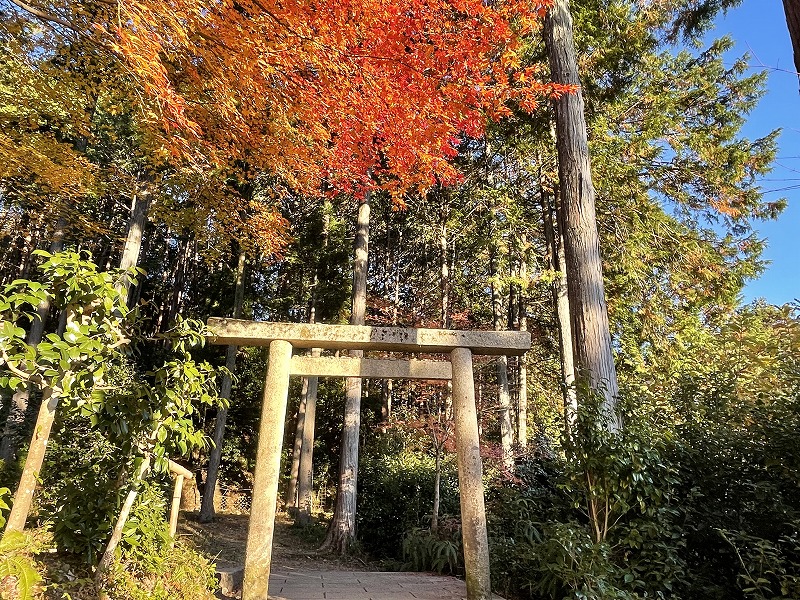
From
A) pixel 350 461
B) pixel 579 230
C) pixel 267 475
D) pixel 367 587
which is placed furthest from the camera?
pixel 350 461

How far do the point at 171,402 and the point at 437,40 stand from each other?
638 centimetres

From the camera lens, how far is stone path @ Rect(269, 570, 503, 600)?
4.35 metres

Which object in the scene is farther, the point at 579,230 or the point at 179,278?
the point at 179,278

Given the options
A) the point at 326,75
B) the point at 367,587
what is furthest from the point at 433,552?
the point at 326,75

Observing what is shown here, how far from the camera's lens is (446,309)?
1073cm

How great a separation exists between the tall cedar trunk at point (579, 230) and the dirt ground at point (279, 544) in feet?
17.3

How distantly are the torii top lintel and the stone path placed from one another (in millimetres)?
2300

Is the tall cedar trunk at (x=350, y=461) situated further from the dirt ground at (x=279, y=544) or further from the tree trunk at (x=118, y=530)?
the tree trunk at (x=118, y=530)

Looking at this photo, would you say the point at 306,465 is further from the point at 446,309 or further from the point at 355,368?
the point at 355,368

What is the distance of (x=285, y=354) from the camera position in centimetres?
422

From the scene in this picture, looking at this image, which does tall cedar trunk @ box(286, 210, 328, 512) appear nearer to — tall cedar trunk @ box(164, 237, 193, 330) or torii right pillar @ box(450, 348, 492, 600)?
tall cedar trunk @ box(164, 237, 193, 330)

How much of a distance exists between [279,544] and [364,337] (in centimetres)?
729

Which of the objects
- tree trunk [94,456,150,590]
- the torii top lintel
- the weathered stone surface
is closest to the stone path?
tree trunk [94,456,150,590]

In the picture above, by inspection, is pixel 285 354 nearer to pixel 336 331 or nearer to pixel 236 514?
pixel 336 331
